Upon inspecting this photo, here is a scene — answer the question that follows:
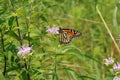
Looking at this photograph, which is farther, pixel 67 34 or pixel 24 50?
pixel 67 34

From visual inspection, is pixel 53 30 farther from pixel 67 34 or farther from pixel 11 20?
pixel 11 20

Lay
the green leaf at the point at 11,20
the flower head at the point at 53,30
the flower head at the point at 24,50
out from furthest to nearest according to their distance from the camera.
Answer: the flower head at the point at 53,30
the green leaf at the point at 11,20
the flower head at the point at 24,50

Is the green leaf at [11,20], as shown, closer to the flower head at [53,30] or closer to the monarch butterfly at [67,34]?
the flower head at [53,30]

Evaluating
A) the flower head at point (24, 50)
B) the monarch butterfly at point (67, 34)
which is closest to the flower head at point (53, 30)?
the monarch butterfly at point (67, 34)

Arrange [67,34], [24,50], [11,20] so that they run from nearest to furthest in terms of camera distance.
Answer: [24,50]
[11,20]
[67,34]

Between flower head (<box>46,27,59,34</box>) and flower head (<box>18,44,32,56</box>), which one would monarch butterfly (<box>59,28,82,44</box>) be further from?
flower head (<box>18,44,32,56</box>)

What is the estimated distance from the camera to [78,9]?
6176 millimetres

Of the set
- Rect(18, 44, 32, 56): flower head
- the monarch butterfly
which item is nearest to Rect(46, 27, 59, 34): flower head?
the monarch butterfly

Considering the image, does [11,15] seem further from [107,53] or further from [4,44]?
[107,53]

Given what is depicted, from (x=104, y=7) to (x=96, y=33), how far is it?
426 mm

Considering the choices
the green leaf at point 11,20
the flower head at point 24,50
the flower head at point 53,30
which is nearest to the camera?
the flower head at point 24,50

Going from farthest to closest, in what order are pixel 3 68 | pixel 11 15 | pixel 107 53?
pixel 107 53 → pixel 3 68 → pixel 11 15

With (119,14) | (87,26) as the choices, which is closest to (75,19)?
(87,26)

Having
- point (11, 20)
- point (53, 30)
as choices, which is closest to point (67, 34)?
point (53, 30)
